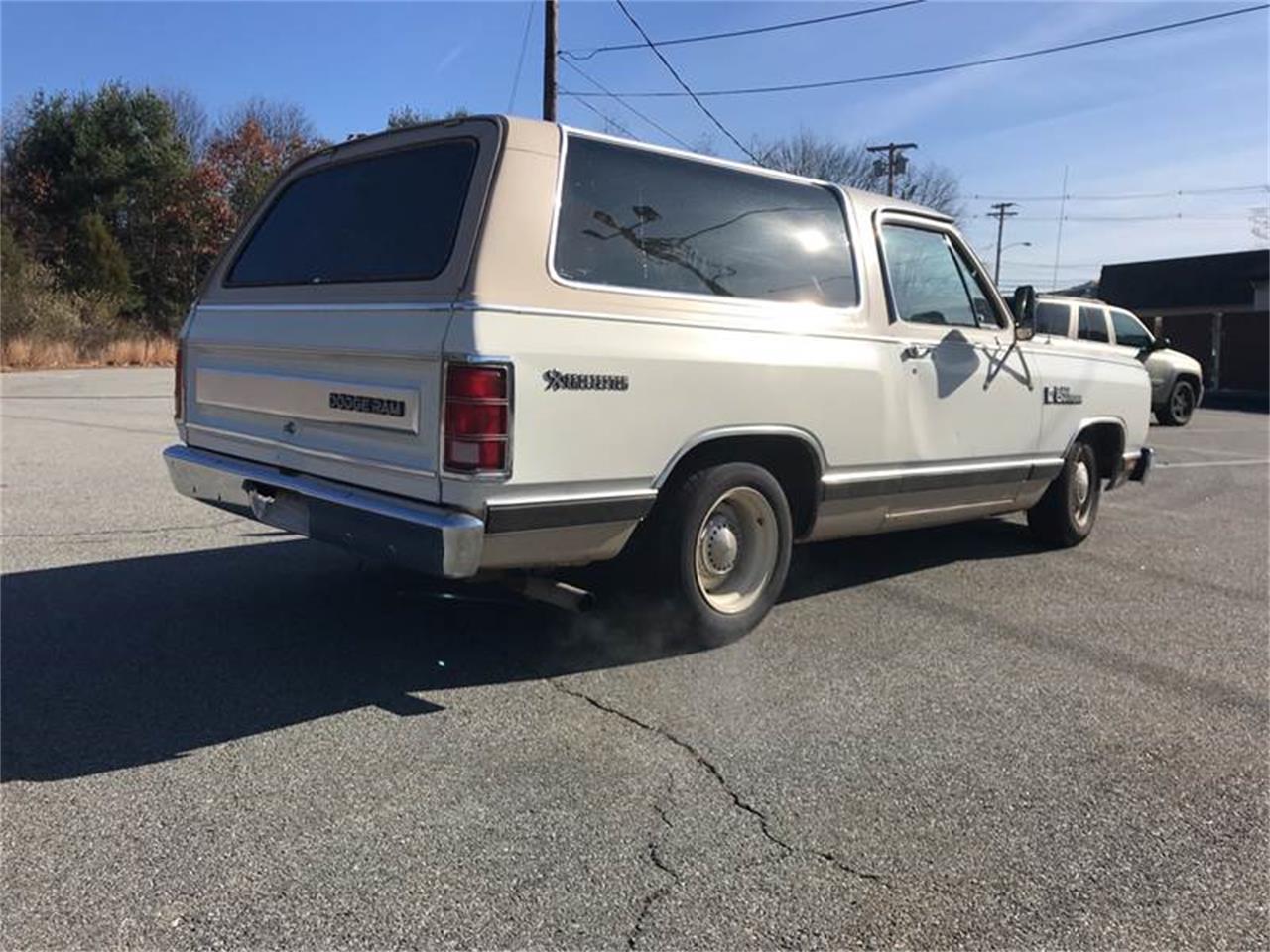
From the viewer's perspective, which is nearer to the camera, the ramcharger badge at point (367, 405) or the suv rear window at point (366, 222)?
the ramcharger badge at point (367, 405)

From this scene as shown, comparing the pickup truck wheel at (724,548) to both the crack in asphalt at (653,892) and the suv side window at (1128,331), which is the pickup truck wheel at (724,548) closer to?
the crack in asphalt at (653,892)

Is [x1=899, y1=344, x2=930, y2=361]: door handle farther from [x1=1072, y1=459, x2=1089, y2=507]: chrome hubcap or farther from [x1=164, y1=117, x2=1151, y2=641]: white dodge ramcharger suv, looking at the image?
[x1=1072, y1=459, x2=1089, y2=507]: chrome hubcap

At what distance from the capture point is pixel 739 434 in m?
4.57

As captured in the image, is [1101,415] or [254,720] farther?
[1101,415]

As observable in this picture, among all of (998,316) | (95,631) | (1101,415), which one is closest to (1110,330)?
(1101,415)

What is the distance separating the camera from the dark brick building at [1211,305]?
3195 cm

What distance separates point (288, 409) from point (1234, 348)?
34.6 meters

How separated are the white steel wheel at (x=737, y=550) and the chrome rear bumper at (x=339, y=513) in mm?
1336

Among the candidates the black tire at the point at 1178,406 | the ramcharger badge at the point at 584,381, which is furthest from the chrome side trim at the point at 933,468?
the black tire at the point at 1178,406

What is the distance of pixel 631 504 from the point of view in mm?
4211

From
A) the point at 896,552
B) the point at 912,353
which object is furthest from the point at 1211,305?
the point at 912,353

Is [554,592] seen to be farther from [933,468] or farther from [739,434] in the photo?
[933,468]

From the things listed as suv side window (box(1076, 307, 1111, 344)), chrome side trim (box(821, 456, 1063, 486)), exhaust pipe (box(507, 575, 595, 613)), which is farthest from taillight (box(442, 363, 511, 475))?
suv side window (box(1076, 307, 1111, 344))

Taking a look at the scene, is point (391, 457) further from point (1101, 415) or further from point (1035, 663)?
point (1101, 415)
